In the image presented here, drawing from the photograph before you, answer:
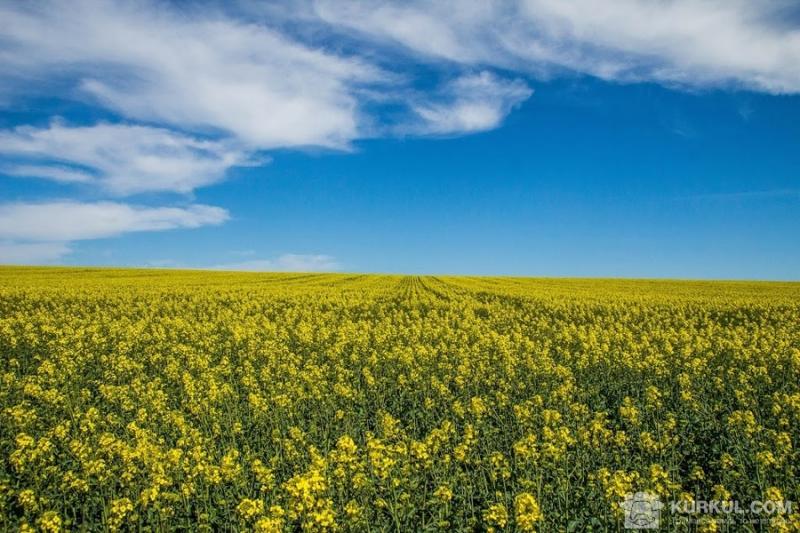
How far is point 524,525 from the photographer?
19.4 ft

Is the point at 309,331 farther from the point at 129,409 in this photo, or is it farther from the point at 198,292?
the point at 198,292

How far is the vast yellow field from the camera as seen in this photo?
7391 millimetres

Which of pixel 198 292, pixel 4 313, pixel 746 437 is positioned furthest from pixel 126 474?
pixel 198 292

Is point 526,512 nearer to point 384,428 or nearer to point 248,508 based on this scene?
point 248,508

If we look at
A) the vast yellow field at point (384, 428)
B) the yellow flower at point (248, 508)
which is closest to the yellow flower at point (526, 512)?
the vast yellow field at point (384, 428)

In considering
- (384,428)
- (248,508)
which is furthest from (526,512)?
(384,428)

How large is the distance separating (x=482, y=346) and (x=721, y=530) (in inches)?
442

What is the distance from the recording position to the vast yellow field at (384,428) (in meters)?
7.39

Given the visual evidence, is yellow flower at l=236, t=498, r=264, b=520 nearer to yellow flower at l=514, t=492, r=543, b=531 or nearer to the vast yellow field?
the vast yellow field

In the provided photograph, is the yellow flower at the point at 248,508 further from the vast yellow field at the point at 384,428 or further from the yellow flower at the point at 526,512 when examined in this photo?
the yellow flower at the point at 526,512

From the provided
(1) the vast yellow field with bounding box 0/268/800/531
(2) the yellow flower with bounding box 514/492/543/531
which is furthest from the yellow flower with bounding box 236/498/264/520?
(2) the yellow flower with bounding box 514/492/543/531

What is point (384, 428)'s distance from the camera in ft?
30.8

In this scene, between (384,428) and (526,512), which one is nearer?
(526,512)

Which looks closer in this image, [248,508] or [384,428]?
[248,508]
